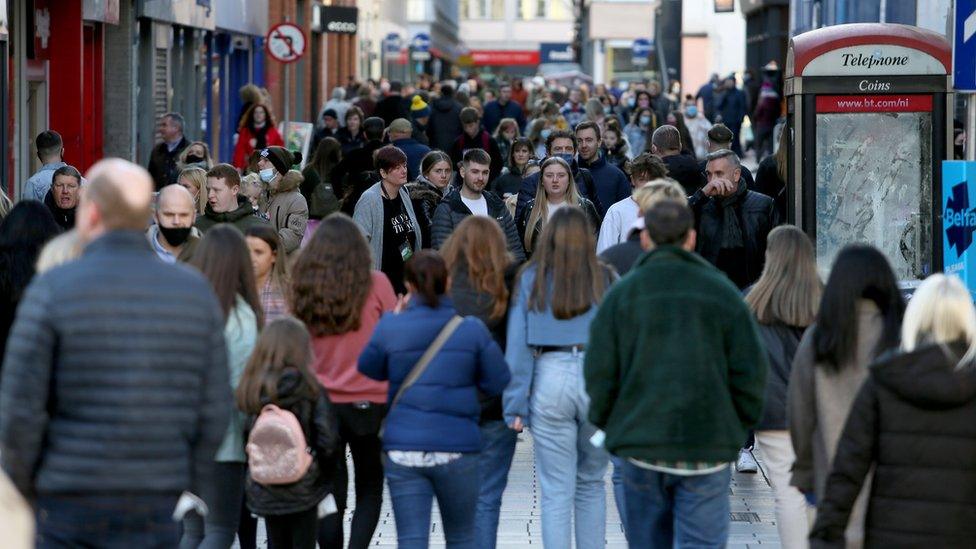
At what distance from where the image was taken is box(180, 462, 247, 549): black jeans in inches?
285

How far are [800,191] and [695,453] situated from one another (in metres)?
6.40

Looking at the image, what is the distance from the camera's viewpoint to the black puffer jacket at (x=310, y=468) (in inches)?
279

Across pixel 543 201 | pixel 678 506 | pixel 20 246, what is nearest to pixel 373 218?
pixel 543 201

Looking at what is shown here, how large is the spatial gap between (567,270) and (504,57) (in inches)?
5091

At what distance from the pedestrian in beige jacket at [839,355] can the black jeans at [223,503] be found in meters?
2.13

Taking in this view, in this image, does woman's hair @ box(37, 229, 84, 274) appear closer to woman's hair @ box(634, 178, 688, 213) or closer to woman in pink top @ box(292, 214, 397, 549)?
woman in pink top @ box(292, 214, 397, 549)

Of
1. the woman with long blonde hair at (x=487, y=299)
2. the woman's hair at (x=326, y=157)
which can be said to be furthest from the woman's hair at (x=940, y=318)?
the woman's hair at (x=326, y=157)

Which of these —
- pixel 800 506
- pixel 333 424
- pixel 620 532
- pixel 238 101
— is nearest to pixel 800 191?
pixel 620 532

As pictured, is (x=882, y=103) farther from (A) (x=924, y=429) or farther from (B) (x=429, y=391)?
(A) (x=924, y=429)

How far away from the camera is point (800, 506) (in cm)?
770

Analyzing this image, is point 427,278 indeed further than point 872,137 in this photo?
No

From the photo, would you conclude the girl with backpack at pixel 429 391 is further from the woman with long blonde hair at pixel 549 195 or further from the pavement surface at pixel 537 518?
the woman with long blonde hair at pixel 549 195

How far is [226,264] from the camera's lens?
7211 mm

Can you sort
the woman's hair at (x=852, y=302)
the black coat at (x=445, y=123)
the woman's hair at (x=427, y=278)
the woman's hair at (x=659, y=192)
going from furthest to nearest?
the black coat at (x=445, y=123) < the woman's hair at (x=659, y=192) < the woman's hair at (x=427, y=278) < the woman's hair at (x=852, y=302)
